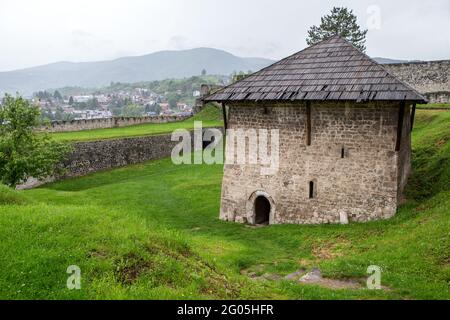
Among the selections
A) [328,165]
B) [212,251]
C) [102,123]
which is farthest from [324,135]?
[102,123]

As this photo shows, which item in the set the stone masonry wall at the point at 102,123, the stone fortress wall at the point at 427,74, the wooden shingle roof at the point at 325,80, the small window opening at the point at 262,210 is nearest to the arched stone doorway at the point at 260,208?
the small window opening at the point at 262,210

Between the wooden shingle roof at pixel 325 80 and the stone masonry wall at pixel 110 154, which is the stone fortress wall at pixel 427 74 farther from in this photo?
the wooden shingle roof at pixel 325 80

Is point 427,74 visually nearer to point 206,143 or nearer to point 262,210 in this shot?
point 206,143

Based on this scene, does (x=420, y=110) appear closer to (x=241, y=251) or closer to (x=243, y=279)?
(x=241, y=251)

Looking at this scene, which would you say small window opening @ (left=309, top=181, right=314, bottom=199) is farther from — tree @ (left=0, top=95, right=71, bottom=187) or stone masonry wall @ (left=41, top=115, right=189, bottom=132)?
stone masonry wall @ (left=41, top=115, right=189, bottom=132)

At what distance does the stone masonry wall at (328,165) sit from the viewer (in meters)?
15.2

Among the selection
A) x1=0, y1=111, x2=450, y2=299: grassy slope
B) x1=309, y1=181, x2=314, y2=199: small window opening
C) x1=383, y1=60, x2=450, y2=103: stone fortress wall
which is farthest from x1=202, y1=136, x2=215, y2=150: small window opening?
x1=309, y1=181, x2=314, y2=199: small window opening

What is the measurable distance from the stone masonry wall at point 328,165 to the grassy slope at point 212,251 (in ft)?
2.57

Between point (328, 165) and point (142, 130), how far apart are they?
1103 inches

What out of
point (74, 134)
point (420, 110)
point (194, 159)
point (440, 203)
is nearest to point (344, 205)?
point (440, 203)

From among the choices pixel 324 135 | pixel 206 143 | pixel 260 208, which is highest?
pixel 324 135

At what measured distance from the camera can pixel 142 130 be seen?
4184cm

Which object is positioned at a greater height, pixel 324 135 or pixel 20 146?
pixel 324 135
